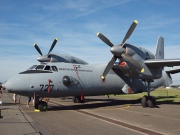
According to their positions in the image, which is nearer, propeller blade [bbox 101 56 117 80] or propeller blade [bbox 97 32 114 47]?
propeller blade [bbox 101 56 117 80]

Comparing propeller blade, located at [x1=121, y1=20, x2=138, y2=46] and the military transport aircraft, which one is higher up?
propeller blade, located at [x1=121, y1=20, x2=138, y2=46]

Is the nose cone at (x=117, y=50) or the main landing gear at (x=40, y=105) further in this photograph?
the nose cone at (x=117, y=50)

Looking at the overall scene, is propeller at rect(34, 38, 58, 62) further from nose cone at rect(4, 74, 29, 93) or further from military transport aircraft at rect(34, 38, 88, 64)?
nose cone at rect(4, 74, 29, 93)

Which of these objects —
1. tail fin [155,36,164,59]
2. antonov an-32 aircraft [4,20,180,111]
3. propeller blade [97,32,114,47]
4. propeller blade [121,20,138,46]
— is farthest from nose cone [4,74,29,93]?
tail fin [155,36,164,59]

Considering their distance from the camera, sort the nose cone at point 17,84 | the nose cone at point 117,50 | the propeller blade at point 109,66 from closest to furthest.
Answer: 1. the nose cone at point 17,84
2. the nose cone at point 117,50
3. the propeller blade at point 109,66

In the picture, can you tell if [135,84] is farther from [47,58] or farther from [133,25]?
[47,58]

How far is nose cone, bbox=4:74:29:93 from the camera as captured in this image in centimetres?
1611

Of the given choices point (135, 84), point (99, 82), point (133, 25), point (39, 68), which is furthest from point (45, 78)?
point (135, 84)

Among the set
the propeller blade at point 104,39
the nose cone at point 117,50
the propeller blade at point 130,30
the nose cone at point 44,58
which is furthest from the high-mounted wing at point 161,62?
the nose cone at point 44,58

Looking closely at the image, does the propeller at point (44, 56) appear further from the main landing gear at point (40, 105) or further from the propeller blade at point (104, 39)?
the main landing gear at point (40, 105)

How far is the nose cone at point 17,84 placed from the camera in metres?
16.1

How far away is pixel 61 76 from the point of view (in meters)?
18.3

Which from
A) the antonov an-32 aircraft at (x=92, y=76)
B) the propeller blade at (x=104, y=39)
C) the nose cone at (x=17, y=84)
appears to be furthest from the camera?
the propeller blade at (x=104, y=39)

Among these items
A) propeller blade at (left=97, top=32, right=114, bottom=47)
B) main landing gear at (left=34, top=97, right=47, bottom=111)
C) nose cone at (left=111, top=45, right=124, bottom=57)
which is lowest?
main landing gear at (left=34, top=97, right=47, bottom=111)
